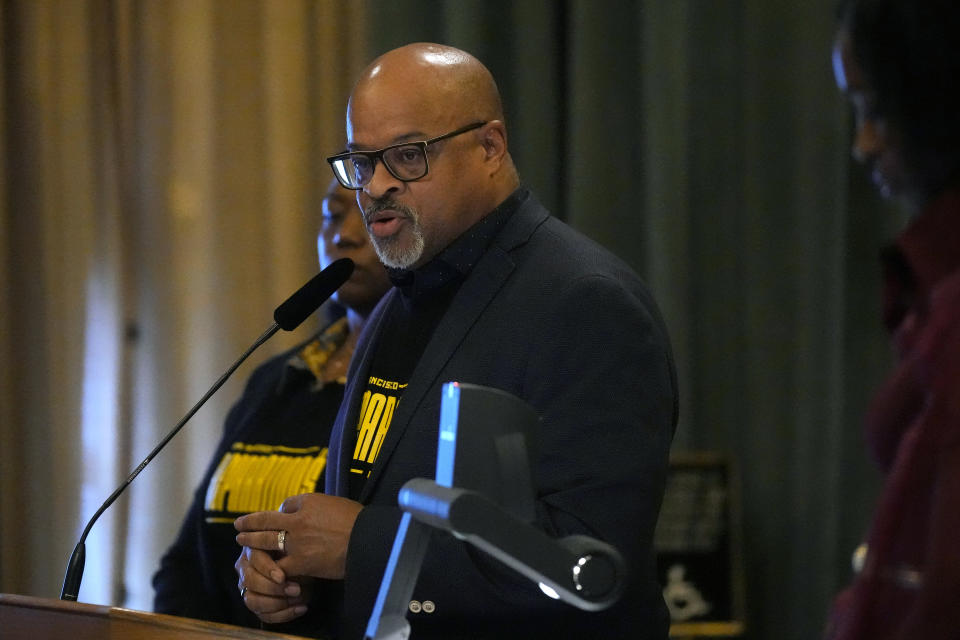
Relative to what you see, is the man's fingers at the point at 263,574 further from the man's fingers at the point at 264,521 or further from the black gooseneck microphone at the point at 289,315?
the black gooseneck microphone at the point at 289,315

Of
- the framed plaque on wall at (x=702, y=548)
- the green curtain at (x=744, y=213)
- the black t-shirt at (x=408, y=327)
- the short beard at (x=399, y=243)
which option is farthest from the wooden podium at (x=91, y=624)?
the green curtain at (x=744, y=213)

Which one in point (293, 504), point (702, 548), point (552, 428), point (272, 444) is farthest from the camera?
point (702, 548)

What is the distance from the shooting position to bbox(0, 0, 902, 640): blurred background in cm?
295

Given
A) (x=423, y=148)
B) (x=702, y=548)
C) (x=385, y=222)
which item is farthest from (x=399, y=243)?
(x=702, y=548)

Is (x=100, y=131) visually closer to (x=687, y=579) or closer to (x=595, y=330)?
(x=687, y=579)

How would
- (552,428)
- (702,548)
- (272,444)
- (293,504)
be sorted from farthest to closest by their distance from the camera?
(702,548) → (272,444) → (293,504) → (552,428)

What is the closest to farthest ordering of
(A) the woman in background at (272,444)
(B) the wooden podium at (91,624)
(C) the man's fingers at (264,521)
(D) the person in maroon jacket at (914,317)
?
(D) the person in maroon jacket at (914,317) → (B) the wooden podium at (91,624) → (C) the man's fingers at (264,521) → (A) the woman in background at (272,444)

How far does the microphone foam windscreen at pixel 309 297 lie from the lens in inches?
67.9

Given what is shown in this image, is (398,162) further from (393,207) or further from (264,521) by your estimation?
(264,521)

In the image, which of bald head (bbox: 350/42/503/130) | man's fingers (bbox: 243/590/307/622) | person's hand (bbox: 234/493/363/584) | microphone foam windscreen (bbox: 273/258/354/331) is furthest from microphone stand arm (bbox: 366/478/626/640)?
bald head (bbox: 350/42/503/130)

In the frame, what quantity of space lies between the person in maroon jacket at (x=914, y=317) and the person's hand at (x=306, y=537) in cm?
73

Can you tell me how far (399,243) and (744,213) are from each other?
1418mm

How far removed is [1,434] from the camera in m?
3.41

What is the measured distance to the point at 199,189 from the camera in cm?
350
